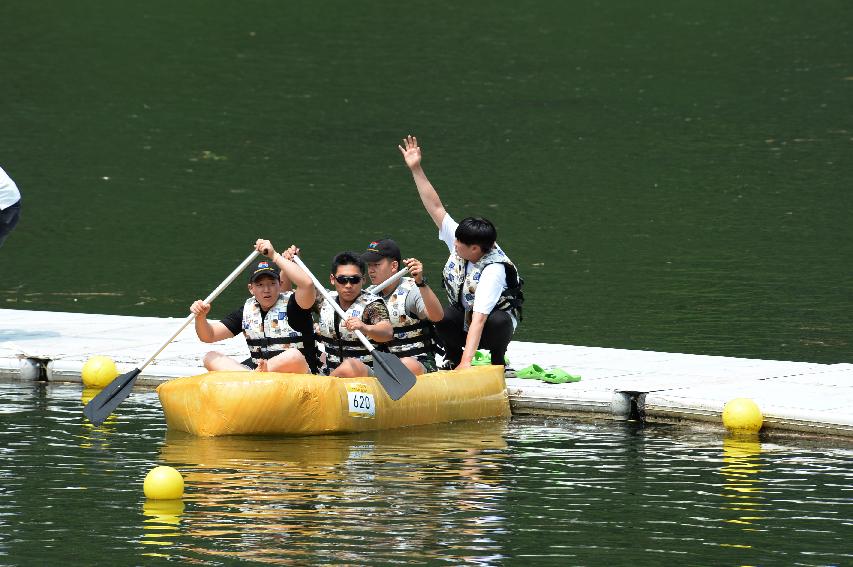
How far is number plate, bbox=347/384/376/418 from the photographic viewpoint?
1262cm

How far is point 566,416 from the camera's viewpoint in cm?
1312

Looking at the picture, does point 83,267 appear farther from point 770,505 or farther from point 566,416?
point 770,505

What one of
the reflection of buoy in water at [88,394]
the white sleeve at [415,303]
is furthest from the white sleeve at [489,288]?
the reflection of buoy in water at [88,394]

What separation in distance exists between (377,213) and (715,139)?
797 centimetres

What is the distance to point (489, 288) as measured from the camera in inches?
523

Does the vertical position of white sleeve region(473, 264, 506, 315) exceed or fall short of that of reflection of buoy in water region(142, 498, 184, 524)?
it exceeds it

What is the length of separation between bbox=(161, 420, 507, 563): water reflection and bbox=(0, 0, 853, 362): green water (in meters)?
4.52

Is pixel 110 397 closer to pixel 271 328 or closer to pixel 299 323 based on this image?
pixel 271 328

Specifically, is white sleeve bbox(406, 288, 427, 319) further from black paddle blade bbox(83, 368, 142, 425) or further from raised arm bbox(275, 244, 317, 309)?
black paddle blade bbox(83, 368, 142, 425)

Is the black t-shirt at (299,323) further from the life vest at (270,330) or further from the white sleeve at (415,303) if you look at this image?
the white sleeve at (415,303)

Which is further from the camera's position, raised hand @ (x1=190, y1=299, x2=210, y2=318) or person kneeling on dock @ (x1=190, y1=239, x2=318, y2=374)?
person kneeling on dock @ (x1=190, y1=239, x2=318, y2=374)

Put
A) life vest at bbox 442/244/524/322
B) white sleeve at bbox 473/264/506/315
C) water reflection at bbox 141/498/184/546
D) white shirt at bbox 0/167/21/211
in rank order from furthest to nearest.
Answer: white shirt at bbox 0/167/21/211 → life vest at bbox 442/244/524/322 → white sleeve at bbox 473/264/506/315 → water reflection at bbox 141/498/184/546

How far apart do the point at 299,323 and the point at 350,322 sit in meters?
0.64

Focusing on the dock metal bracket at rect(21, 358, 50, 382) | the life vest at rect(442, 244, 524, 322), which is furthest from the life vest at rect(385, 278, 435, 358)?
the dock metal bracket at rect(21, 358, 50, 382)
